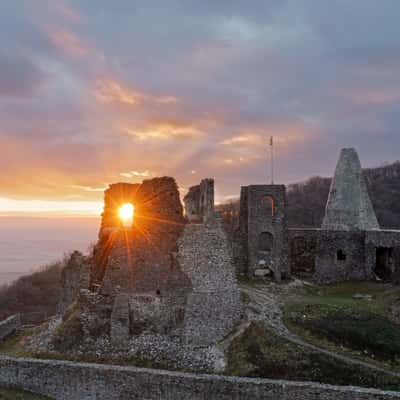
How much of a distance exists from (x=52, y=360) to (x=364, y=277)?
65.3 ft

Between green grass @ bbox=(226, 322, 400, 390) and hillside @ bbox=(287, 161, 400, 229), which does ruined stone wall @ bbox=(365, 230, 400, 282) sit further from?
hillside @ bbox=(287, 161, 400, 229)

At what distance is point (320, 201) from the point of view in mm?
68125

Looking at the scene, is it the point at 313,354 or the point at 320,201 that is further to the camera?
the point at 320,201

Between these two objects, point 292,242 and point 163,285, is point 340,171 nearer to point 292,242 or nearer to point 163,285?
point 292,242

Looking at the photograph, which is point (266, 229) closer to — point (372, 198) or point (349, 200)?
point (349, 200)

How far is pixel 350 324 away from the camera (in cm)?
1603

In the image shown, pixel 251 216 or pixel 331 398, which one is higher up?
pixel 251 216

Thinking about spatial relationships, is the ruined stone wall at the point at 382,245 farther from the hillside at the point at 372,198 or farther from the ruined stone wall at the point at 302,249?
the hillside at the point at 372,198

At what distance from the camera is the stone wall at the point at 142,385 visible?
Result: 1092cm

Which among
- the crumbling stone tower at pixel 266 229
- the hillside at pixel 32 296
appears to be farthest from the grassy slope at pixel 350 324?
the hillside at pixel 32 296

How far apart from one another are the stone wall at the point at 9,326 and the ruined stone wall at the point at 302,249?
1854cm

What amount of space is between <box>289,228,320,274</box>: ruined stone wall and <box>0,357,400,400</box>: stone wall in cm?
1859

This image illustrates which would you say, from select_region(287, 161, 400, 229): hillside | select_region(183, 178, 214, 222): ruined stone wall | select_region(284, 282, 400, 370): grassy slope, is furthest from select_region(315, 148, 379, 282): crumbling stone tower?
select_region(287, 161, 400, 229): hillside

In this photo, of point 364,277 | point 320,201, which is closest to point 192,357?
point 364,277
